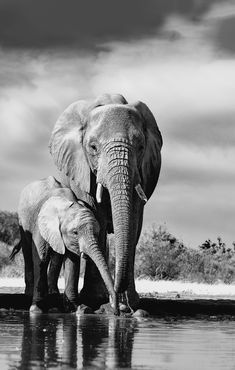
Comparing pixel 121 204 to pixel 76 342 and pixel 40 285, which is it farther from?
pixel 76 342

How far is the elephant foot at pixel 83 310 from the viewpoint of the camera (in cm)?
1358

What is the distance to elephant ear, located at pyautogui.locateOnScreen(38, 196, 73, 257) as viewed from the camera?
14.4 meters

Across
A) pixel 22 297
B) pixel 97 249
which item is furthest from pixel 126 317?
pixel 22 297

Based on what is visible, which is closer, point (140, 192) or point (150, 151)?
point (140, 192)

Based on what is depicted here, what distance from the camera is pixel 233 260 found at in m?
32.3

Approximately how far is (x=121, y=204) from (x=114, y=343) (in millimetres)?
4590

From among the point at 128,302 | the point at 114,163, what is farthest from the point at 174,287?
the point at 114,163

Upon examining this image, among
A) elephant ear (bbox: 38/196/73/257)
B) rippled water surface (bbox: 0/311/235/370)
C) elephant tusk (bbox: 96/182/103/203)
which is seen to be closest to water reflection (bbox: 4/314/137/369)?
rippled water surface (bbox: 0/311/235/370)

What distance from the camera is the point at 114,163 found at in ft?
44.7

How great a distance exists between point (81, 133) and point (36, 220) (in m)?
1.62

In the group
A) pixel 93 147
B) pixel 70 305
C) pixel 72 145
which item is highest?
pixel 72 145

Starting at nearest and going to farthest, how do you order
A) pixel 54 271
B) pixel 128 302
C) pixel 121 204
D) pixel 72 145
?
pixel 121 204 → pixel 128 302 → pixel 54 271 → pixel 72 145

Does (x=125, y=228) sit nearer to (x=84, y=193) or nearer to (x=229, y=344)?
(x=84, y=193)

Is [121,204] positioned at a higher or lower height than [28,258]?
higher
